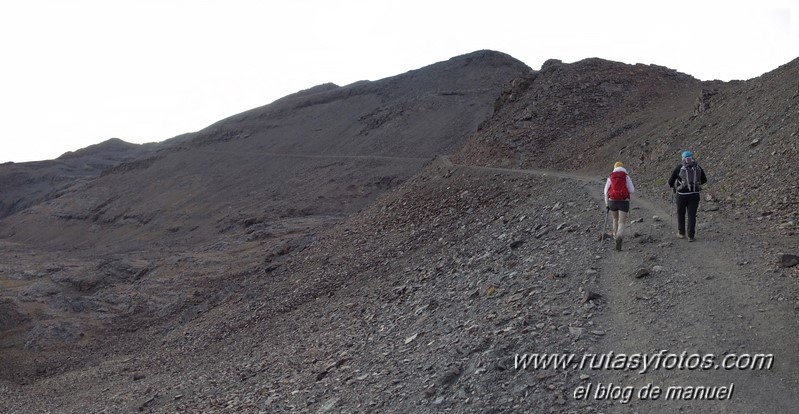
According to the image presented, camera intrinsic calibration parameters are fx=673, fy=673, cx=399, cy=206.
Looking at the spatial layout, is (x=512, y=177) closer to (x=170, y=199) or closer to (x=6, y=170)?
(x=170, y=199)

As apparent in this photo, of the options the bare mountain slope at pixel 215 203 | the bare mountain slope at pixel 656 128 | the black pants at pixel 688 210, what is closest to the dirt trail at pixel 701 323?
Answer: the black pants at pixel 688 210

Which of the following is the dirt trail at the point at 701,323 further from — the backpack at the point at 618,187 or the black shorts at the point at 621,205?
the backpack at the point at 618,187

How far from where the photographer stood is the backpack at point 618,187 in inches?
463

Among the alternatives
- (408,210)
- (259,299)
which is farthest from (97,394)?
(408,210)

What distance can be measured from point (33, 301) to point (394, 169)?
26.3m

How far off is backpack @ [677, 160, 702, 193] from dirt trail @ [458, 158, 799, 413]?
827 mm

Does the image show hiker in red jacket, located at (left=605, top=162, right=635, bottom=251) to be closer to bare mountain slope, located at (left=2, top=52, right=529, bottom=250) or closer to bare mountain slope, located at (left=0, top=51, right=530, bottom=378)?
bare mountain slope, located at (left=0, top=51, right=530, bottom=378)

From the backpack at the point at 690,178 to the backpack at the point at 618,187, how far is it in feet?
2.92

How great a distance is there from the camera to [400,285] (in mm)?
15500

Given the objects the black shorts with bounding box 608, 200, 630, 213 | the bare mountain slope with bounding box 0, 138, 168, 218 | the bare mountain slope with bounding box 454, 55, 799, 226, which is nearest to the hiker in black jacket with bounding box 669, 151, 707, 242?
the black shorts with bounding box 608, 200, 630, 213

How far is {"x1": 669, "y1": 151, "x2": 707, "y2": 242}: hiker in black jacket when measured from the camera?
11227 millimetres

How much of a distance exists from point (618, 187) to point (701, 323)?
13.5 feet

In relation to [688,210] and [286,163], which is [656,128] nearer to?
[688,210]

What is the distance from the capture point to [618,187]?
1184 centimetres
